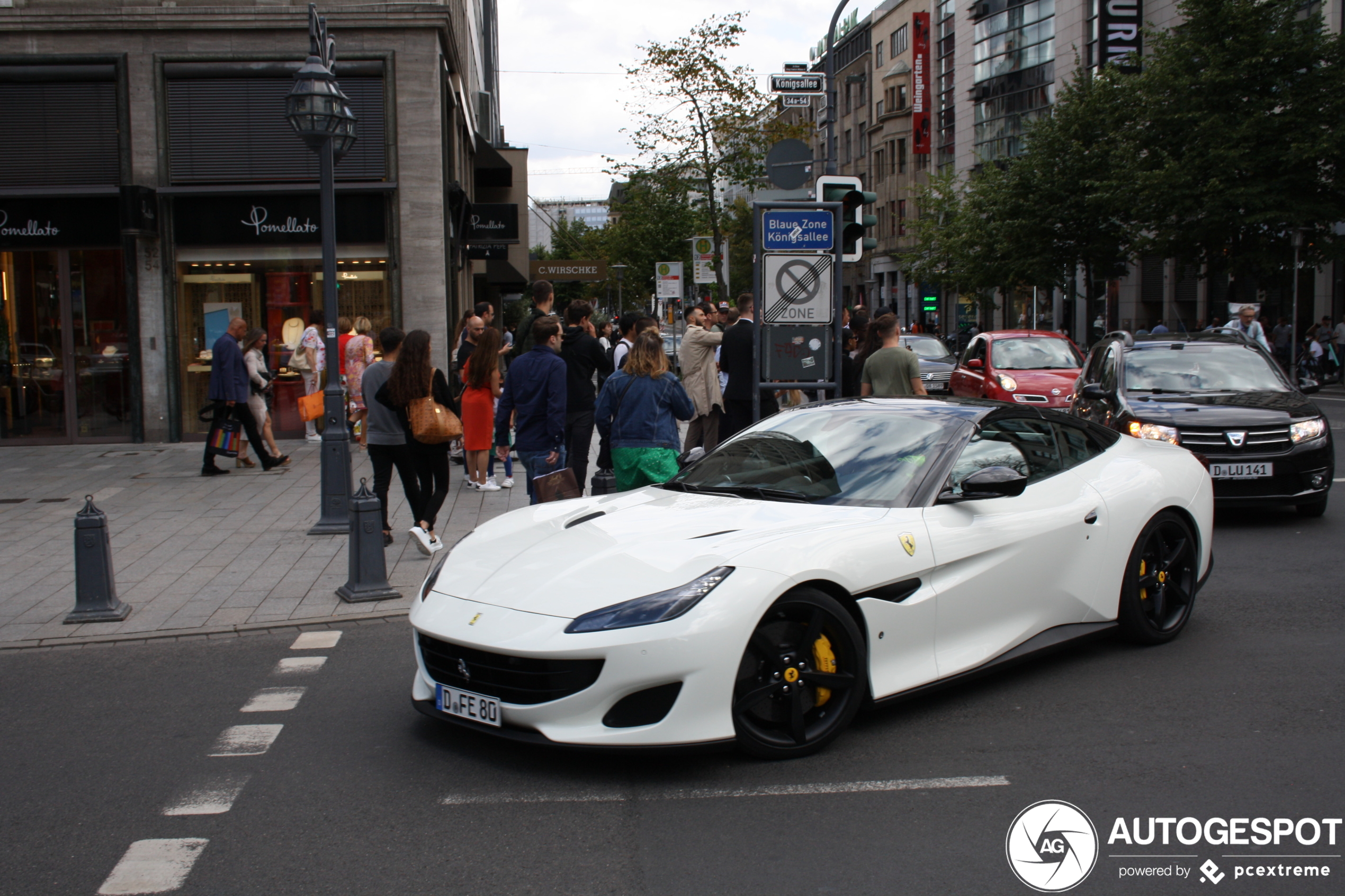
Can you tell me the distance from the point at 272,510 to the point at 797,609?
8.17 metres

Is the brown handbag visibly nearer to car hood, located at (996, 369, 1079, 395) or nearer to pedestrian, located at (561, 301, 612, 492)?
pedestrian, located at (561, 301, 612, 492)

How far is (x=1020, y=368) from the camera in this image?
58.1 feet

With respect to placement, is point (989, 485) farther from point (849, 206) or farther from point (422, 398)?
point (849, 206)

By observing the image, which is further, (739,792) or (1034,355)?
(1034,355)

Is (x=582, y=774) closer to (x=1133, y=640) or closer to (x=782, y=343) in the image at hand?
(x=1133, y=640)

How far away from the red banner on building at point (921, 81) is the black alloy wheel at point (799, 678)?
2756 inches

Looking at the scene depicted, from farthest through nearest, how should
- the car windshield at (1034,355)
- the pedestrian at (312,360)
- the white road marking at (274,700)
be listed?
1. the car windshield at (1034,355)
2. the pedestrian at (312,360)
3. the white road marking at (274,700)

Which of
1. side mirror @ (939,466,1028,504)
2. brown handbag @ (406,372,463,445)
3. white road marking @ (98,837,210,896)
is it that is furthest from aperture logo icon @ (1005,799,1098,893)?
brown handbag @ (406,372,463,445)

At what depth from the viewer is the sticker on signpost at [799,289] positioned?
9.59 m

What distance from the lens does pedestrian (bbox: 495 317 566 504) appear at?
30.9 ft

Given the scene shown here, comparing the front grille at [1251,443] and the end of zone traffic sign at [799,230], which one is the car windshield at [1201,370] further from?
the end of zone traffic sign at [799,230]

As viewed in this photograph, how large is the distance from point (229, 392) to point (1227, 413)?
415 inches

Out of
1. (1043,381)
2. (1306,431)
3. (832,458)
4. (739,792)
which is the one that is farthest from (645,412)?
(1043,381)

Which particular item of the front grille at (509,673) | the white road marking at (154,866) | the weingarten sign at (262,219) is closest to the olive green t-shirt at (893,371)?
the front grille at (509,673)
